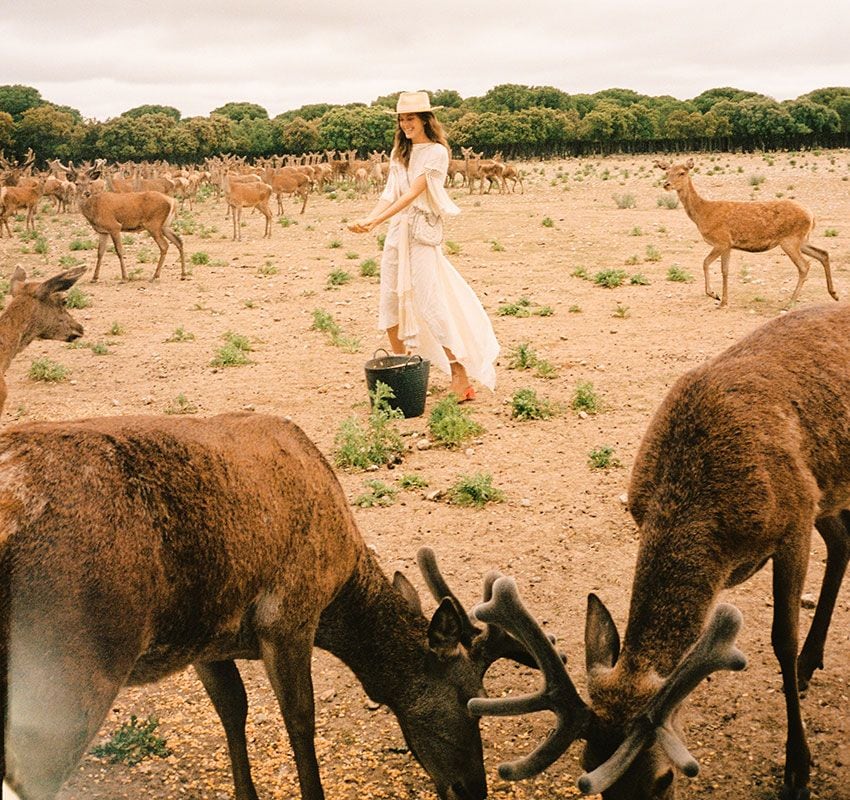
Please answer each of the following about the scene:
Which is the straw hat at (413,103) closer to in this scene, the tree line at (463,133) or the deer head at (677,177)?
the deer head at (677,177)

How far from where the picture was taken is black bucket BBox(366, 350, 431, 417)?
7.98 m

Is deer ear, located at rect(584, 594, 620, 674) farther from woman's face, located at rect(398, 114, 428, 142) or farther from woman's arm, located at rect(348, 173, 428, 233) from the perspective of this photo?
woman's face, located at rect(398, 114, 428, 142)

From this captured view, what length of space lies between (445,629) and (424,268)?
5251mm

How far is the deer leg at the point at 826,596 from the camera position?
4.34 meters

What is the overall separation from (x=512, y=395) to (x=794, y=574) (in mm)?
5444

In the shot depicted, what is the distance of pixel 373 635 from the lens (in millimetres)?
3535

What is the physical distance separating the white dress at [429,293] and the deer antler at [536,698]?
5406 millimetres

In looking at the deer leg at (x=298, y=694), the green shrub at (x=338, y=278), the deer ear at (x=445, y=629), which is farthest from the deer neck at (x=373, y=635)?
the green shrub at (x=338, y=278)

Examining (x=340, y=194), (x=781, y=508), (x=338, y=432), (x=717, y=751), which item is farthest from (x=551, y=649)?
(x=340, y=194)

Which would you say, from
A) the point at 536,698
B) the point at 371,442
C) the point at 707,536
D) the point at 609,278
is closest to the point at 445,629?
the point at 536,698

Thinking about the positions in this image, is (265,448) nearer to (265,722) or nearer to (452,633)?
(452,633)

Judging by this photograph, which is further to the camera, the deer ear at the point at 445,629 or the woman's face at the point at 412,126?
the woman's face at the point at 412,126

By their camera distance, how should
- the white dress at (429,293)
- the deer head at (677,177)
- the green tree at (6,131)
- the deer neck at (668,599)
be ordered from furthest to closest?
the green tree at (6,131)
the deer head at (677,177)
the white dress at (429,293)
the deer neck at (668,599)

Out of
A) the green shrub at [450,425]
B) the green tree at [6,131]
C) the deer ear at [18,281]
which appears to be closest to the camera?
the green shrub at [450,425]
